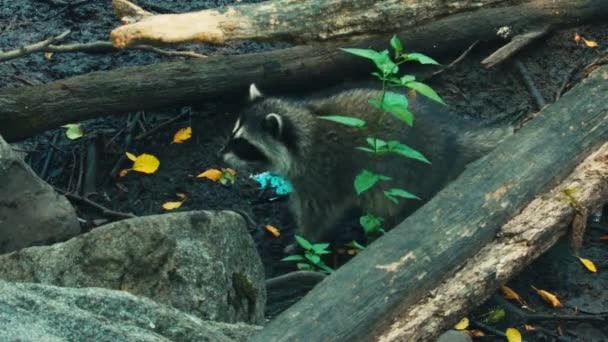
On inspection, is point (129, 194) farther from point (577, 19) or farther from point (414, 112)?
point (577, 19)

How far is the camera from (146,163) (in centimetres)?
650

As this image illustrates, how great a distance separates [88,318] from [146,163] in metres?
3.19

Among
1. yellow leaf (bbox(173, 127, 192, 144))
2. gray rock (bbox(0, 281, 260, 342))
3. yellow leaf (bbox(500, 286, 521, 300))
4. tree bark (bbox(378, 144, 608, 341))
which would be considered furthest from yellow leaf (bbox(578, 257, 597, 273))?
yellow leaf (bbox(173, 127, 192, 144))

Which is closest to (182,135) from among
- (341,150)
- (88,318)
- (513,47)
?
(341,150)

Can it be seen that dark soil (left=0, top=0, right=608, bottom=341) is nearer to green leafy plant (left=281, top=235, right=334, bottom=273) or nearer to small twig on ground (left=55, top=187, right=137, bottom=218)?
small twig on ground (left=55, top=187, right=137, bottom=218)

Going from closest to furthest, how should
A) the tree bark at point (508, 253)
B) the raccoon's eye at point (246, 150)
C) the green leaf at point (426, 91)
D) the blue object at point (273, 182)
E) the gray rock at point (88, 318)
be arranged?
the gray rock at point (88, 318)
the tree bark at point (508, 253)
the green leaf at point (426, 91)
the raccoon's eye at point (246, 150)
the blue object at point (273, 182)

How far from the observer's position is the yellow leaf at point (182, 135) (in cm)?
675

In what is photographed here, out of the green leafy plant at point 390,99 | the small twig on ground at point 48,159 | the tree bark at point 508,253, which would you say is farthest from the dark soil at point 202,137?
the green leafy plant at point 390,99

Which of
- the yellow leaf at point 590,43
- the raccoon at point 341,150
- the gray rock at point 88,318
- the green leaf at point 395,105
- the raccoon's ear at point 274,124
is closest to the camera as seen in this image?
the gray rock at point 88,318

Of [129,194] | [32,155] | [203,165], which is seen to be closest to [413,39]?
[203,165]

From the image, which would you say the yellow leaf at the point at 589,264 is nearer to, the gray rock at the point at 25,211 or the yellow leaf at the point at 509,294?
the yellow leaf at the point at 509,294

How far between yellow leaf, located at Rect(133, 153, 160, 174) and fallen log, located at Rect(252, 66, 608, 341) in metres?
2.61

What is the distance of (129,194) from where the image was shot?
629 centimetres

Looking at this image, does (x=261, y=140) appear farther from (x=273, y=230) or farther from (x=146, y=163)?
(x=146, y=163)
